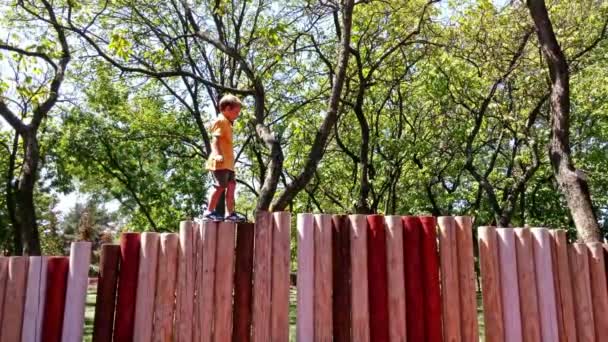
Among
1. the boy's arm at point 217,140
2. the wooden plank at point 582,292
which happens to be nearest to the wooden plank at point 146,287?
the boy's arm at point 217,140

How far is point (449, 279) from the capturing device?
4.10 metres

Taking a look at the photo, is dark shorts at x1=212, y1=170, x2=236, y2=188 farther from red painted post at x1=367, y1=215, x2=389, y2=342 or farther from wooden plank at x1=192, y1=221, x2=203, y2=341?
Answer: red painted post at x1=367, y1=215, x2=389, y2=342

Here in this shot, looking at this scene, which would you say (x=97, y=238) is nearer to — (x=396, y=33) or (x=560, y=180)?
(x=396, y=33)

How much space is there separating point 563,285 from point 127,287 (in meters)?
3.96

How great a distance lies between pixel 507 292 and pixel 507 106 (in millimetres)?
12179

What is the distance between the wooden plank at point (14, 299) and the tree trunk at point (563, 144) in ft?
19.8

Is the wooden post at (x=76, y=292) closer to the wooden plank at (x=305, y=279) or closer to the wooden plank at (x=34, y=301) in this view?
the wooden plank at (x=34, y=301)

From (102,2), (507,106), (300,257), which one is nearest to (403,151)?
(507,106)

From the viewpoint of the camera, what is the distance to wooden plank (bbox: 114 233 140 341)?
12.6 feet

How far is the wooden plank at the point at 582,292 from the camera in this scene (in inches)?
174

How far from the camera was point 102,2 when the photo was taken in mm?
12633

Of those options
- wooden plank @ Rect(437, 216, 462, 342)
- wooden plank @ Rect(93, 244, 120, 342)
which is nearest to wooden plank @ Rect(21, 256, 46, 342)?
wooden plank @ Rect(93, 244, 120, 342)

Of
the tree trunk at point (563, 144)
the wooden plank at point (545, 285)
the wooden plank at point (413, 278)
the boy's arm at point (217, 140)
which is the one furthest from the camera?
the tree trunk at point (563, 144)

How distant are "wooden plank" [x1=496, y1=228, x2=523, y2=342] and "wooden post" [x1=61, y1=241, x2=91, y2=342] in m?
3.64
